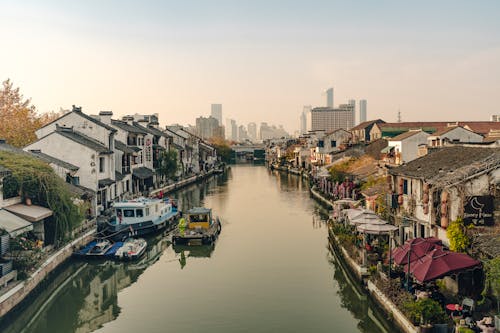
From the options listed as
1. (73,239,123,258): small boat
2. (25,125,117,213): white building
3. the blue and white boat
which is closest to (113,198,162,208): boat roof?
the blue and white boat

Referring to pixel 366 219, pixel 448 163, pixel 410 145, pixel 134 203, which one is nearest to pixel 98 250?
pixel 134 203

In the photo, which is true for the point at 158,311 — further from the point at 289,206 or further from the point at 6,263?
the point at 289,206

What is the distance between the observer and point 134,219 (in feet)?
125

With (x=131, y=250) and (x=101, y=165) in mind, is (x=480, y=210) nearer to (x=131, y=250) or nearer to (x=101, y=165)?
(x=131, y=250)

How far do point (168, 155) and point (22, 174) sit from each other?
44.5 metres

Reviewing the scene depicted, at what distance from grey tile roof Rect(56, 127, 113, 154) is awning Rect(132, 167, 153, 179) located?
43.5ft

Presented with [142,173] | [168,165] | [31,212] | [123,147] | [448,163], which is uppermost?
[123,147]

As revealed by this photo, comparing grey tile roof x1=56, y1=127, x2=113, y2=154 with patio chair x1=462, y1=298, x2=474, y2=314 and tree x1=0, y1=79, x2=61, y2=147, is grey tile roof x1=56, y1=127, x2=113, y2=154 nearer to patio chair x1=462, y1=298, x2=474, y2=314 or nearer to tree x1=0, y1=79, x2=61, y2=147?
tree x1=0, y1=79, x2=61, y2=147

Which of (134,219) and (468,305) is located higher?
(134,219)

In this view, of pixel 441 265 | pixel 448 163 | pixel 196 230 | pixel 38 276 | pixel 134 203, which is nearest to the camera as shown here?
pixel 441 265

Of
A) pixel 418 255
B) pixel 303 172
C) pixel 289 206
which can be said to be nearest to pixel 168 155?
pixel 289 206

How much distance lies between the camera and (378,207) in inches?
1321

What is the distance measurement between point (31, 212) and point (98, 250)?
217 inches

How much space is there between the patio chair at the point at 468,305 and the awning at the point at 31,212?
22070mm
